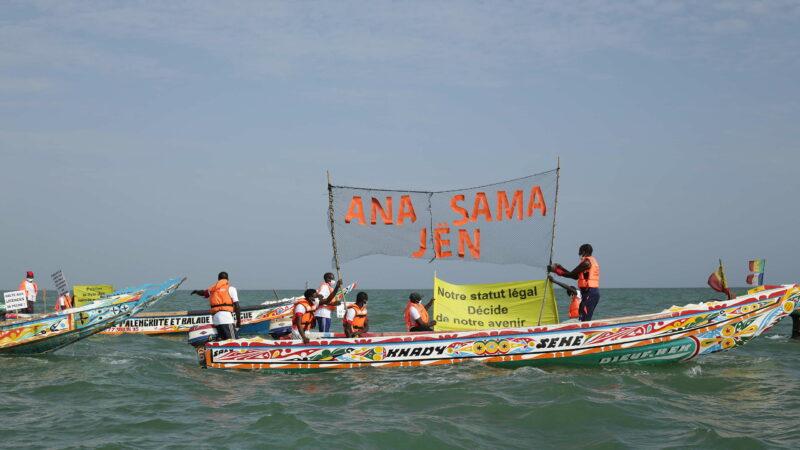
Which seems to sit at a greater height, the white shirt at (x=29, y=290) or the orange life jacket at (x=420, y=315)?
the white shirt at (x=29, y=290)

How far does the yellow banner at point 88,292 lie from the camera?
24812mm

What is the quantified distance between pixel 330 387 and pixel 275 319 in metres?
14.0

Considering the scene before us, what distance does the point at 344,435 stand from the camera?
10.5 metres

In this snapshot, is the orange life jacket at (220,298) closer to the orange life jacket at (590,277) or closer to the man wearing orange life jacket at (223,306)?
the man wearing orange life jacket at (223,306)

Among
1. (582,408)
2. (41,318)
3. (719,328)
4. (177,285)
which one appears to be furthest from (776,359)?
(41,318)

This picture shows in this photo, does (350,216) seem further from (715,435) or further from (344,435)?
(715,435)

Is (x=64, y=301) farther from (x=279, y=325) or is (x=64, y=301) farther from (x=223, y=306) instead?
(x=223, y=306)

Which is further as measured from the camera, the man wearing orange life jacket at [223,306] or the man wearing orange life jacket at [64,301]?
the man wearing orange life jacket at [64,301]

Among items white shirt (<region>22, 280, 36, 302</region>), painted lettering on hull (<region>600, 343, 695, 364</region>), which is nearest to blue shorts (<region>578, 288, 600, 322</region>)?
painted lettering on hull (<region>600, 343, 695, 364</region>)

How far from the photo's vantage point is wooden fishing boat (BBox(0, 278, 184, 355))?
61.3 feet

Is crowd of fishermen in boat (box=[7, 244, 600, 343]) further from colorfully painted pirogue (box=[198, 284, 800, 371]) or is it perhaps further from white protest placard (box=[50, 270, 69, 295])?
white protest placard (box=[50, 270, 69, 295])

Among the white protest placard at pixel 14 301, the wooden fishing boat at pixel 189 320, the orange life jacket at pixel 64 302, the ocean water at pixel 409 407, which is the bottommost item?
the ocean water at pixel 409 407

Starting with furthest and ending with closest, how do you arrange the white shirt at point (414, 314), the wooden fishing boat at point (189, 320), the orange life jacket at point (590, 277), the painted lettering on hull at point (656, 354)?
the wooden fishing boat at point (189, 320)
the white shirt at point (414, 314)
the orange life jacket at point (590, 277)
the painted lettering on hull at point (656, 354)

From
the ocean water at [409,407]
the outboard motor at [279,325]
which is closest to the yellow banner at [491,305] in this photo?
the ocean water at [409,407]
